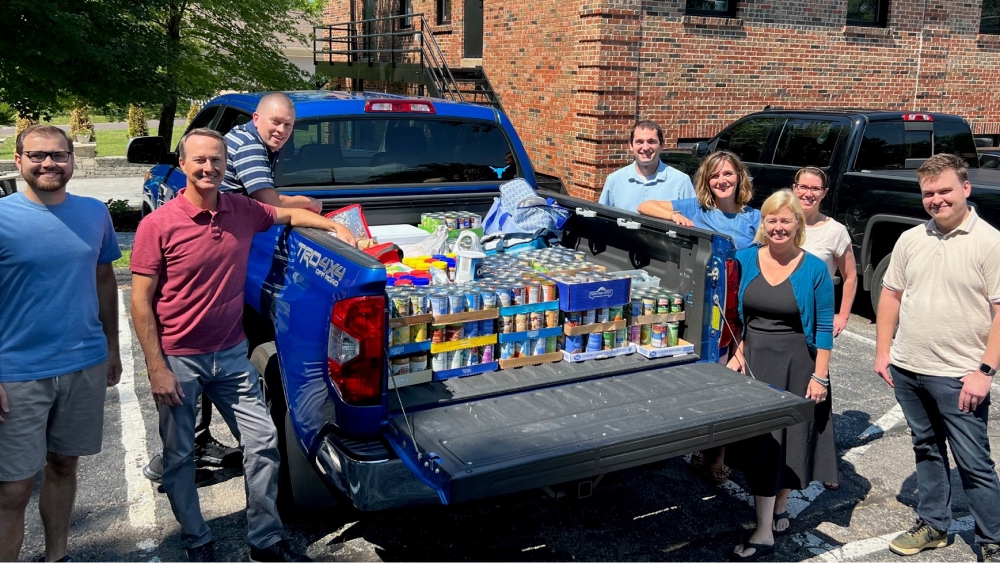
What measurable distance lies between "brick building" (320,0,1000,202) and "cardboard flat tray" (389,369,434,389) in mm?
9192

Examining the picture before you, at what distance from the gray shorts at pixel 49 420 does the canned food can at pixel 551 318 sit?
196 centimetres

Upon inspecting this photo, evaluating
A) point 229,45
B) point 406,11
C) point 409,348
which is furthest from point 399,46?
point 409,348

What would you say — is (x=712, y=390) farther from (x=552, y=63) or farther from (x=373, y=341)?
(x=552, y=63)

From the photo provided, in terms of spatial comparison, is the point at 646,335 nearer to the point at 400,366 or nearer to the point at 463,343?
the point at 463,343

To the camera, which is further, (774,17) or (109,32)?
(774,17)

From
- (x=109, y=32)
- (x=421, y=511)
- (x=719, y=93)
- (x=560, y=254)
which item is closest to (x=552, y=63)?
(x=719, y=93)

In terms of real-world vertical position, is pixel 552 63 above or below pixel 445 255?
above

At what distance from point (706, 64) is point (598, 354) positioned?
10134 mm

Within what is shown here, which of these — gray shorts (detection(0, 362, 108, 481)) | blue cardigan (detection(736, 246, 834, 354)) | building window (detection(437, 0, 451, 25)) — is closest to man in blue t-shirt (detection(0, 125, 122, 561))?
gray shorts (detection(0, 362, 108, 481))

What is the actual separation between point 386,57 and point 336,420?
1759cm

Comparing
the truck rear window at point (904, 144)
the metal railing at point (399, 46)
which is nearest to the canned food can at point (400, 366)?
the truck rear window at point (904, 144)

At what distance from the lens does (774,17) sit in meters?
13.5

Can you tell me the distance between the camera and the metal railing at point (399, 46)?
15086 millimetres

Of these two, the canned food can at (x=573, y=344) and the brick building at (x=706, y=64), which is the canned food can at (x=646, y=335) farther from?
the brick building at (x=706, y=64)
